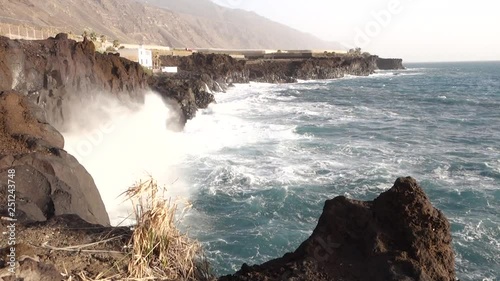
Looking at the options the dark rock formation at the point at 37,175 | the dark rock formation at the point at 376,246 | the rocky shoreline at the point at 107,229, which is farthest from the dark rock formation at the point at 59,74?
the dark rock formation at the point at 376,246

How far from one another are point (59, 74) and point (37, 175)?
37.3 ft

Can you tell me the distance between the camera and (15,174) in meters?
6.43

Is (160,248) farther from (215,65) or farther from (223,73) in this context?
(215,65)

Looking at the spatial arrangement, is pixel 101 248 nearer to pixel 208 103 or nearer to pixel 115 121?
pixel 115 121

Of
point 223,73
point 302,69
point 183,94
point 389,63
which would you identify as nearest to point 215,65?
point 223,73

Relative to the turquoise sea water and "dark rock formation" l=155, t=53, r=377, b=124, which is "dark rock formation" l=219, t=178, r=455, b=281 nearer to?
the turquoise sea water

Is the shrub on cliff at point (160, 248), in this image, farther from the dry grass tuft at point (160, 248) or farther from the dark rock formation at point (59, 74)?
the dark rock formation at point (59, 74)

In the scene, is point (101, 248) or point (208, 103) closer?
point (101, 248)

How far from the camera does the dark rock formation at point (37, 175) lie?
20.6 ft

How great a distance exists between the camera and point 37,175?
21.8 ft

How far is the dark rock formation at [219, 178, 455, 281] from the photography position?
430 centimetres

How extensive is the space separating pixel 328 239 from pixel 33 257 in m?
3.04

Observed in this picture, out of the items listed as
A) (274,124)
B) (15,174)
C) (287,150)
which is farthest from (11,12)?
(15,174)

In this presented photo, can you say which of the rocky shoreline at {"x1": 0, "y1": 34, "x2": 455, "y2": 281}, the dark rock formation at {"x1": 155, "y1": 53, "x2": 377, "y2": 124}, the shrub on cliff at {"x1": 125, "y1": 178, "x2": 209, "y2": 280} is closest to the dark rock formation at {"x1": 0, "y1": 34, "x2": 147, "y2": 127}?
the rocky shoreline at {"x1": 0, "y1": 34, "x2": 455, "y2": 281}
